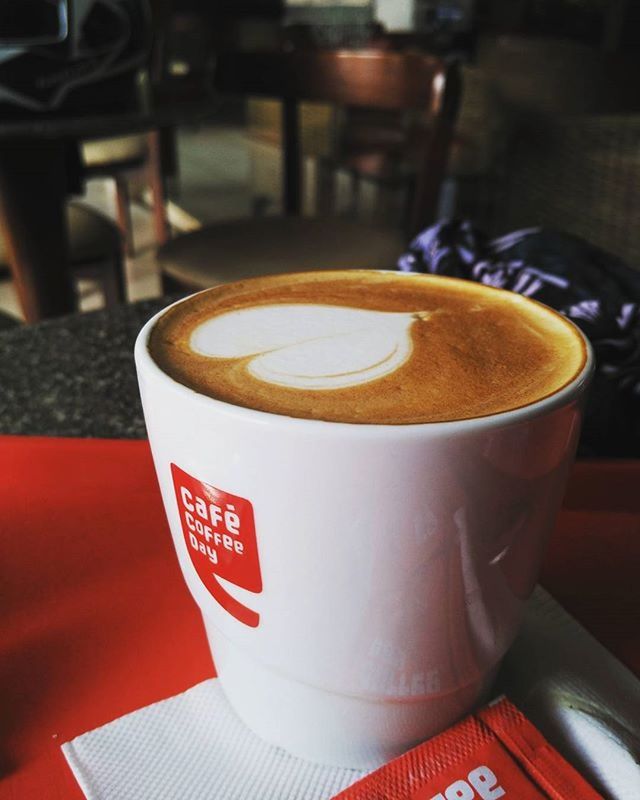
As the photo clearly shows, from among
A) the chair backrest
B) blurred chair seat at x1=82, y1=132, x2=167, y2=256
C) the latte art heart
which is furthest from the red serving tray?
blurred chair seat at x1=82, y1=132, x2=167, y2=256

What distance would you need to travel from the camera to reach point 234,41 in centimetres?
723

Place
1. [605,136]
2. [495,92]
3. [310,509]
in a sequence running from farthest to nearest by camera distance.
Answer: [495,92]
[605,136]
[310,509]

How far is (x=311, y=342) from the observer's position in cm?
35

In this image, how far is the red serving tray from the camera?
0.36 meters

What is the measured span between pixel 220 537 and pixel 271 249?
1255mm

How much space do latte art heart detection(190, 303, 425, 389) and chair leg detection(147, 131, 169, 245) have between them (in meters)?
3.10

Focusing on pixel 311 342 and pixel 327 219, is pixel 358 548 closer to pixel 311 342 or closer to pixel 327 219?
pixel 311 342

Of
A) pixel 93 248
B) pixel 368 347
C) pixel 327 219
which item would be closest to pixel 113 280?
pixel 93 248

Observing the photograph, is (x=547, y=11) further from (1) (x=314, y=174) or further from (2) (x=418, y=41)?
(1) (x=314, y=174)

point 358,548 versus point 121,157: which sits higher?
point 358,548

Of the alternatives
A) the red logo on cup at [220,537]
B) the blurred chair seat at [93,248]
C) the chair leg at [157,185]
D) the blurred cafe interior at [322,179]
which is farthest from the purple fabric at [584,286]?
the chair leg at [157,185]

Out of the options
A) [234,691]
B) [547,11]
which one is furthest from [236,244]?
[547,11]

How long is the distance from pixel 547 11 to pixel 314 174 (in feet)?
5.23

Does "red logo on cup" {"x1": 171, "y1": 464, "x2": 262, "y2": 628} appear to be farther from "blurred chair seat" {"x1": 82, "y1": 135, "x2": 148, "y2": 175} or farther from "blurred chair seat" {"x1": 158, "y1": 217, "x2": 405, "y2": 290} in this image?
"blurred chair seat" {"x1": 82, "y1": 135, "x2": 148, "y2": 175}
